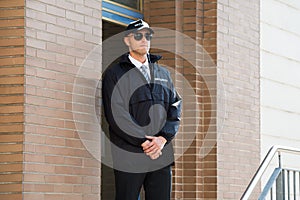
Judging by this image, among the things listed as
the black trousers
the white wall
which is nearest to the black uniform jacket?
the black trousers

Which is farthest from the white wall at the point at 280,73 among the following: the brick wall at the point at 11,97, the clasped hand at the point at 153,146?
the brick wall at the point at 11,97

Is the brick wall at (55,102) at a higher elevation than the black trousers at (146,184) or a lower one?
higher

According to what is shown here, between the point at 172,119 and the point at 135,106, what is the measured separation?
0.37 metres

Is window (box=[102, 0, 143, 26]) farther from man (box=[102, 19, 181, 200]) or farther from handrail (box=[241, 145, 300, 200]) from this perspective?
handrail (box=[241, 145, 300, 200])

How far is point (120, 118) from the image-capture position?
7.88 metres

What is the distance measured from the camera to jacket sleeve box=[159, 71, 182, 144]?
8.08m

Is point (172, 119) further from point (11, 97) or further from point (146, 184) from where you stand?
point (11, 97)

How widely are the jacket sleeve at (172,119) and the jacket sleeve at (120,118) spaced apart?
9.9 inches

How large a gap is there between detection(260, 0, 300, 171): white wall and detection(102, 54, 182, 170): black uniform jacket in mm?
3637

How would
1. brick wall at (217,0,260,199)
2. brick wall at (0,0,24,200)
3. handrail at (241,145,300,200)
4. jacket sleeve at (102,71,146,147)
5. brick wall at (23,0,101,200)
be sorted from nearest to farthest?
brick wall at (0,0,24,200) < brick wall at (23,0,101,200) < jacket sleeve at (102,71,146,147) < handrail at (241,145,300,200) < brick wall at (217,0,260,199)

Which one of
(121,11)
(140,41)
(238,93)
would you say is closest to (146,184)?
(140,41)

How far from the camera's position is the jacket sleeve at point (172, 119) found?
26.5ft

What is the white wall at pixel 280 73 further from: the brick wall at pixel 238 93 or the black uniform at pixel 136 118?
the black uniform at pixel 136 118

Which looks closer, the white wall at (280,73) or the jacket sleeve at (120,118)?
the jacket sleeve at (120,118)
